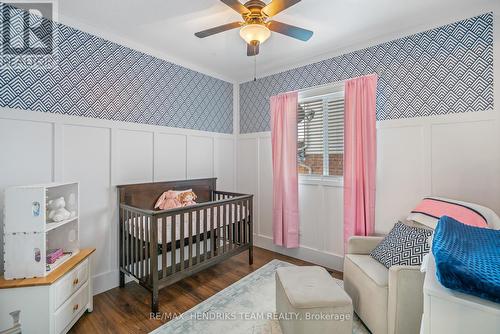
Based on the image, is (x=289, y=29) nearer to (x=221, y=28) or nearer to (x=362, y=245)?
(x=221, y=28)

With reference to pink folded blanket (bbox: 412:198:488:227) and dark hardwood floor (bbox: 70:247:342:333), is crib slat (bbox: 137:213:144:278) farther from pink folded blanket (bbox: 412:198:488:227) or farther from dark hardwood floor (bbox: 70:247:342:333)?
pink folded blanket (bbox: 412:198:488:227)

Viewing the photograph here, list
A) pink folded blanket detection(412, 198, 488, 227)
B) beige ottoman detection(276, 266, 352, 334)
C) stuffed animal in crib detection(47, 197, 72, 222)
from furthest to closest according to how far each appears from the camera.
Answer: stuffed animal in crib detection(47, 197, 72, 222)
pink folded blanket detection(412, 198, 488, 227)
beige ottoman detection(276, 266, 352, 334)

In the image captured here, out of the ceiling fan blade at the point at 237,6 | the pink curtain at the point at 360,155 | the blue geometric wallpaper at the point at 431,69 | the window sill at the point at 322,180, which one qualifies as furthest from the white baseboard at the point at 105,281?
the blue geometric wallpaper at the point at 431,69

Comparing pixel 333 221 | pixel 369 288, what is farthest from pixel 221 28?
pixel 333 221

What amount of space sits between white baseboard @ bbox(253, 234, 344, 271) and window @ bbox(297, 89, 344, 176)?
3.21 ft

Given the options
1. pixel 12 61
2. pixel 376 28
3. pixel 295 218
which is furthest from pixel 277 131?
pixel 12 61

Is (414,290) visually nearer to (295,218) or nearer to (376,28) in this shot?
(295,218)

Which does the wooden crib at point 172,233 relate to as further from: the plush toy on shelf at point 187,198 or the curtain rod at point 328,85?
the curtain rod at point 328,85

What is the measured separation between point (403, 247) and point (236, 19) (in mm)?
2326

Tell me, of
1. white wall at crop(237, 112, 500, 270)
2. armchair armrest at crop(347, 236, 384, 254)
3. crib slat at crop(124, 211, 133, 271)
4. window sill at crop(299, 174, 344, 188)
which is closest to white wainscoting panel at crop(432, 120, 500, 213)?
white wall at crop(237, 112, 500, 270)

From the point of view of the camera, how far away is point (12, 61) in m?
1.88

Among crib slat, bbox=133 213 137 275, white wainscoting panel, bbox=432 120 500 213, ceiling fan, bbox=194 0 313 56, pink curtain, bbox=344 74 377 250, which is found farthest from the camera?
pink curtain, bbox=344 74 377 250

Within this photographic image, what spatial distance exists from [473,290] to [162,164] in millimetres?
2781

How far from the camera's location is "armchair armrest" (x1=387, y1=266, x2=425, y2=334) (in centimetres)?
146
